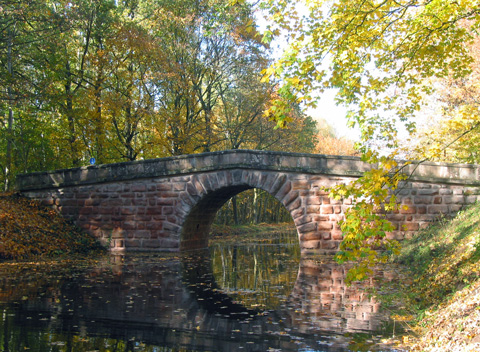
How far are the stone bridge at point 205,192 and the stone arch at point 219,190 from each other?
3 cm

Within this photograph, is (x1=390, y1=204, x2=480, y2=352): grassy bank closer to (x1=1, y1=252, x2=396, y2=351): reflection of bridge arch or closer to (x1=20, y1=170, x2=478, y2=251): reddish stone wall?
(x1=1, y1=252, x2=396, y2=351): reflection of bridge arch

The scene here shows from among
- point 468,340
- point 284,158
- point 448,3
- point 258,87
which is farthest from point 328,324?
point 258,87

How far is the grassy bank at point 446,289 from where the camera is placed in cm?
411

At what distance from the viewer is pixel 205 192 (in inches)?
547

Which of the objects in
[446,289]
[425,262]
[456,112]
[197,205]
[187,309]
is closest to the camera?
[446,289]

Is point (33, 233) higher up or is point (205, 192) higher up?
point (205, 192)

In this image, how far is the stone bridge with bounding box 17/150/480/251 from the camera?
41.2 feet

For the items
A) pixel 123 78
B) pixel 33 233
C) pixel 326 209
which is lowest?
pixel 33 233

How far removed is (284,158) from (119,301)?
7264 millimetres

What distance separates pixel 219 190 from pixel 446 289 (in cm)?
856

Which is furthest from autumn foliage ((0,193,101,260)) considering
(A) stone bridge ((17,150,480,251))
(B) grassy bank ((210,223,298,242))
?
(B) grassy bank ((210,223,298,242))

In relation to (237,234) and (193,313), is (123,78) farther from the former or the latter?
(193,313)

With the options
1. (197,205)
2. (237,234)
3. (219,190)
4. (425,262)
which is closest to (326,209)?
(219,190)

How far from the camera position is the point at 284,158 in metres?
13.3
